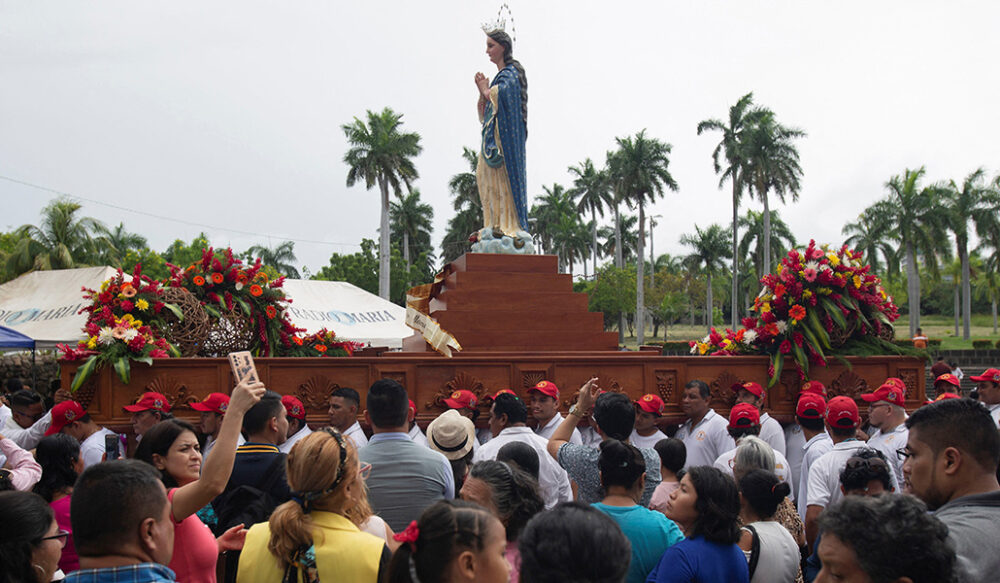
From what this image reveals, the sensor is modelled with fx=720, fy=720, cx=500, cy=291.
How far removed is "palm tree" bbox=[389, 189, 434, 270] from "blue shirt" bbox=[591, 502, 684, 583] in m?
53.3

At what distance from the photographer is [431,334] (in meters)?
8.45

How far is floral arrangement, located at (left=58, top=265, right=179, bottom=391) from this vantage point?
7.10m

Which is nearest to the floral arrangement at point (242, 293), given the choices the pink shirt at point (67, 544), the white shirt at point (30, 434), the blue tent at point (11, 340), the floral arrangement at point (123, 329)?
the floral arrangement at point (123, 329)

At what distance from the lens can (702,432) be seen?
21.6ft

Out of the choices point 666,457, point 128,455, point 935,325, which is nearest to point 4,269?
point 128,455

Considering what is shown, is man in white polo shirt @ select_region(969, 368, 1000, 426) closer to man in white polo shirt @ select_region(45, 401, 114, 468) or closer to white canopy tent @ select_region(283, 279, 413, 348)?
man in white polo shirt @ select_region(45, 401, 114, 468)

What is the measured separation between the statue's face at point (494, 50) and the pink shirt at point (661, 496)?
7.96 m

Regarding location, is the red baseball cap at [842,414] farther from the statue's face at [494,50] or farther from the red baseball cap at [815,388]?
the statue's face at [494,50]

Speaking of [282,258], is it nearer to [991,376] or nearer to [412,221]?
[412,221]

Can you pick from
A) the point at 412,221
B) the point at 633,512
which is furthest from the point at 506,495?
the point at 412,221

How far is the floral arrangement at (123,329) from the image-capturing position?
7.10m

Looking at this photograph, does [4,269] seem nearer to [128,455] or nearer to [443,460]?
[128,455]

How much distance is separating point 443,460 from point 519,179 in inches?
284

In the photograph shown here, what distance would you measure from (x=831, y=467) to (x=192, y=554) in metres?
3.99
